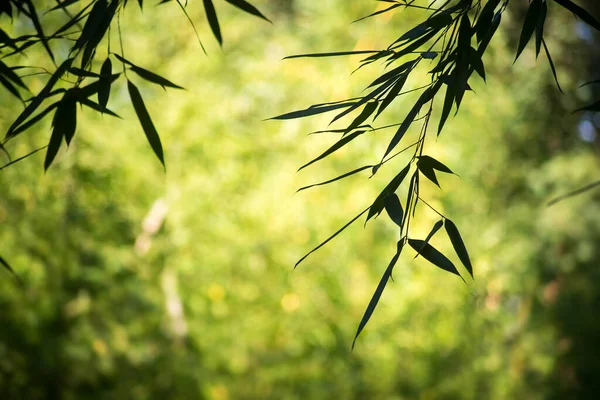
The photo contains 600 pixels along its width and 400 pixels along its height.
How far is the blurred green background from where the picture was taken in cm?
308

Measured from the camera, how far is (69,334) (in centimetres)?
313

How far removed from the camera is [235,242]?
11.3 feet

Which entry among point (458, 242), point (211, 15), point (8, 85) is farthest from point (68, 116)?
point (458, 242)

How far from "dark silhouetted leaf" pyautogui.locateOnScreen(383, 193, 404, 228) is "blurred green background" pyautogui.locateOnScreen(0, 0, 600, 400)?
2326mm

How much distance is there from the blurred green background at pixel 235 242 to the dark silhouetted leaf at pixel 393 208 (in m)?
2.33

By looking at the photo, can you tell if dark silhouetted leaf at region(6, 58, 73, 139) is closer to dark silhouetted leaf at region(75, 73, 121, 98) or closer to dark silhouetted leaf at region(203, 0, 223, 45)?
dark silhouetted leaf at region(75, 73, 121, 98)

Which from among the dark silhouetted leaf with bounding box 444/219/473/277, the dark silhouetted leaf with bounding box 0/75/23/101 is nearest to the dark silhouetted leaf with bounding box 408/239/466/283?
the dark silhouetted leaf with bounding box 444/219/473/277

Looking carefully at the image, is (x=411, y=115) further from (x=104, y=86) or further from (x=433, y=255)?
(x=104, y=86)

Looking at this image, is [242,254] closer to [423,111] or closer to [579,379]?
[423,111]

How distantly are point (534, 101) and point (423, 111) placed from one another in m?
1.41

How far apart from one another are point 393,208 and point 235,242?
2604 mm

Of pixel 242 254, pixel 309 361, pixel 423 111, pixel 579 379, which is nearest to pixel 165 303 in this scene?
pixel 242 254

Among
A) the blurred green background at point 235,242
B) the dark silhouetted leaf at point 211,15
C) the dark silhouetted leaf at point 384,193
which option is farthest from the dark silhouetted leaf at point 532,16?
the blurred green background at point 235,242

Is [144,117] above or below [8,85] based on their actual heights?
below
